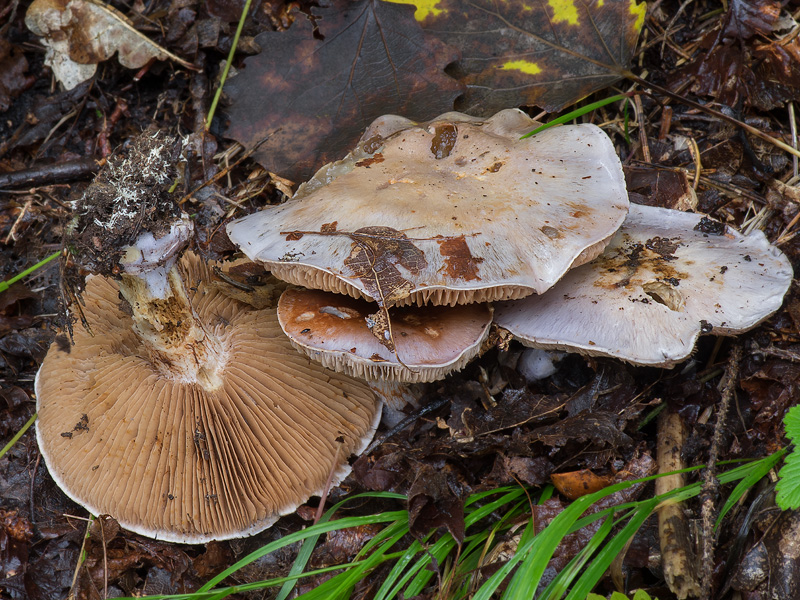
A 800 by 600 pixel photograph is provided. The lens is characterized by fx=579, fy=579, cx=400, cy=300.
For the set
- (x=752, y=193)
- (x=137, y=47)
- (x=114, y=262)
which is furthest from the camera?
(x=137, y=47)

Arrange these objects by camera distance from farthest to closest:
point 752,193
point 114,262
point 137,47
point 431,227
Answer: point 137,47 → point 752,193 → point 431,227 → point 114,262

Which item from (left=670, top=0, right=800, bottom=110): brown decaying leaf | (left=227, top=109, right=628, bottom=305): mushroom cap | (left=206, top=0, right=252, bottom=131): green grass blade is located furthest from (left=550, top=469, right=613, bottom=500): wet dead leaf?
(left=206, top=0, right=252, bottom=131): green grass blade

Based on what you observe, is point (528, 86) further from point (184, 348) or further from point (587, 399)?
point (184, 348)

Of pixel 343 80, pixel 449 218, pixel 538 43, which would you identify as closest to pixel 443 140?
pixel 449 218

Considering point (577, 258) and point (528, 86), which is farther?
point (528, 86)

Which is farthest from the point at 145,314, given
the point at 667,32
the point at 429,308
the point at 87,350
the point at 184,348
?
the point at 667,32

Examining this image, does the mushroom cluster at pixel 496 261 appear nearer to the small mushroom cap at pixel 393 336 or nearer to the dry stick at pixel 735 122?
the small mushroom cap at pixel 393 336

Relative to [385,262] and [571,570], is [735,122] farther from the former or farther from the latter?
[571,570]
